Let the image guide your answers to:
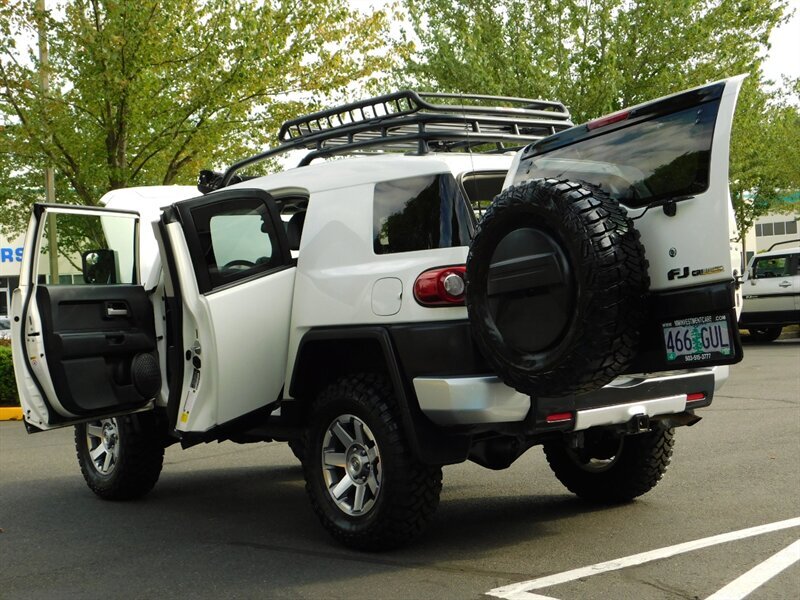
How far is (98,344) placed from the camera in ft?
20.6

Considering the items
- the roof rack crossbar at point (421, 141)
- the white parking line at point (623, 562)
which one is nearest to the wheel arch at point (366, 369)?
the white parking line at point (623, 562)

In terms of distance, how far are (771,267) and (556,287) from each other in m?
18.0

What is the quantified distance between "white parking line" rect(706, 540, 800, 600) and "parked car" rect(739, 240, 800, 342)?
16338mm

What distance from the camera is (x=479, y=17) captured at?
22.5m

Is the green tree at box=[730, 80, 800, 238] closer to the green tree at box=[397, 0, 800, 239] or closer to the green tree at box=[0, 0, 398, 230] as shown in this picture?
the green tree at box=[397, 0, 800, 239]

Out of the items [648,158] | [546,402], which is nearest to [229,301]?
[546,402]

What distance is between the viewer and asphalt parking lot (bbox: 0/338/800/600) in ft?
15.3

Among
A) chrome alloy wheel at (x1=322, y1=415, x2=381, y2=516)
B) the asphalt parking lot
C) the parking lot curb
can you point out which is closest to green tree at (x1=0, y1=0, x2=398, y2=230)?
the parking lot curb

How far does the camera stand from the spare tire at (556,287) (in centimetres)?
428

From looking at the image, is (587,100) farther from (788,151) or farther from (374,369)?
(374,369)

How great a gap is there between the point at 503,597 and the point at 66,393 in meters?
3.09

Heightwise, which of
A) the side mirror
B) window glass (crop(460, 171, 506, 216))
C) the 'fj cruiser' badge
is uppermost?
window glass (crop(460, 171, 506, 216))

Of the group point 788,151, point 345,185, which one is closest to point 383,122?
point 345,185

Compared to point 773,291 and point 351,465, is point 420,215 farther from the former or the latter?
point 773,291
